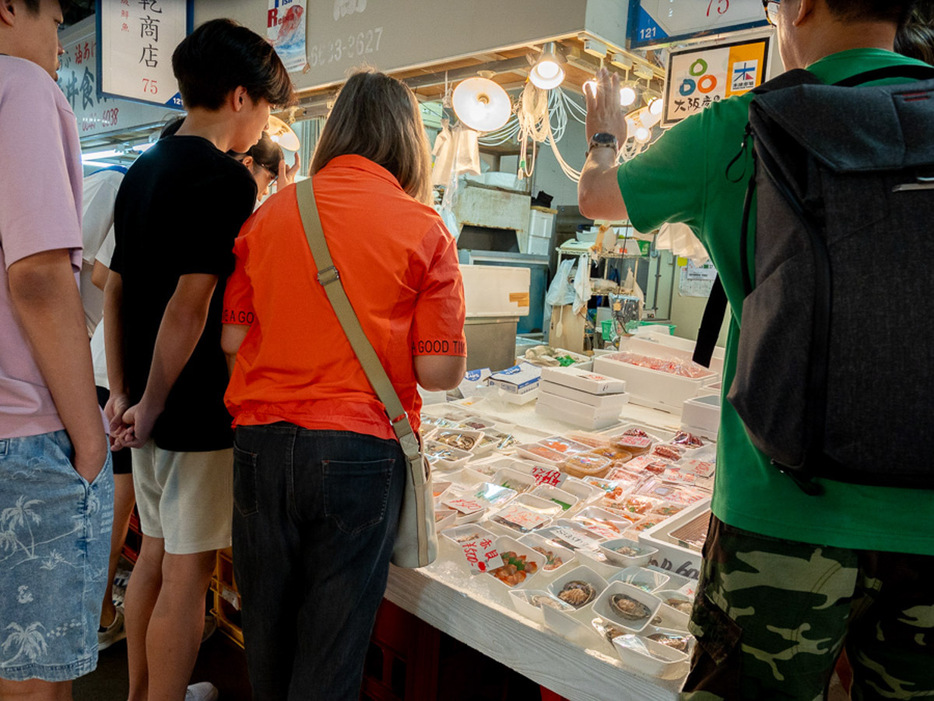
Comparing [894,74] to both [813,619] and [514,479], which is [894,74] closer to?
[813,619]

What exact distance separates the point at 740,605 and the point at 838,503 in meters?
0.23

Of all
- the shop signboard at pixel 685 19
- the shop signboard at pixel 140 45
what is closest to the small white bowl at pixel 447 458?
the shop signboard at pixel 685 19

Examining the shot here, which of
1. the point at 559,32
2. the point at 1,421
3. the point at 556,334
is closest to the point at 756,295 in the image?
the point at 1,421

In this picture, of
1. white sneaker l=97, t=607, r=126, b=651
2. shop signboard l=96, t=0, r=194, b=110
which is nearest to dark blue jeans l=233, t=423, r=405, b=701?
white sneaker l=97, t=607, r=126, b=651

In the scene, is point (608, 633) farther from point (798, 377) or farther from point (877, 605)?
point (798, 377)

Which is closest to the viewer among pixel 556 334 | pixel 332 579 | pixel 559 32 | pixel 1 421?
pixel 1 421

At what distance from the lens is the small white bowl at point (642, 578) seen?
64.2 inches

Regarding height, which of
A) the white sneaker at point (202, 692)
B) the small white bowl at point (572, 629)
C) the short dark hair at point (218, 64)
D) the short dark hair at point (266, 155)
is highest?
the short dark hair at point (218, 64)

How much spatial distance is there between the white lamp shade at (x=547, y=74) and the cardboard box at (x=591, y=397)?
1.51 m

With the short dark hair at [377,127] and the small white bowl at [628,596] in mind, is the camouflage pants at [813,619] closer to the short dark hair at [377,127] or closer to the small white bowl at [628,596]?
the small white bowl at [628,596]

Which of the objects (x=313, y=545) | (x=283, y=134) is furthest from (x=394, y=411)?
(x=283, y=134)

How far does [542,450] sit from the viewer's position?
2.64 metres

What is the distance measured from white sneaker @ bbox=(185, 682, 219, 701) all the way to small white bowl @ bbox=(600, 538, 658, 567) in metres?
1.61

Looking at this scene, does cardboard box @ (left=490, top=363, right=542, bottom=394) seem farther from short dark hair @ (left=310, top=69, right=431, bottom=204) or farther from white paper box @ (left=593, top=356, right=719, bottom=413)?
short dark hair @ (left=310, top=69, right=431, bottom=204)
